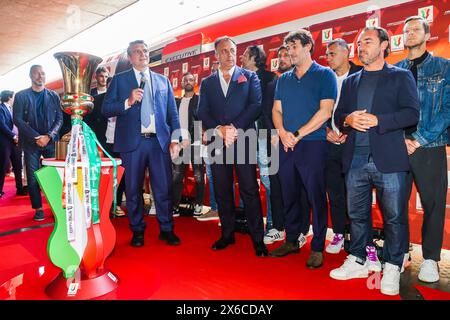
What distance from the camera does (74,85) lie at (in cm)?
195

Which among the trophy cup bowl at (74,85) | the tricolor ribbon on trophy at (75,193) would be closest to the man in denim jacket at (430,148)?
the tricolor ribbon on trophy at (75,193)

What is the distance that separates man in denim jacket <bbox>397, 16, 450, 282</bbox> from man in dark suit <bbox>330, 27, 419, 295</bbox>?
0.96ft

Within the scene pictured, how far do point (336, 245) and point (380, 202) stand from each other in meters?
0.84

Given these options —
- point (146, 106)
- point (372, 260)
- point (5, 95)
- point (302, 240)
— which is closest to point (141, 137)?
point (146, 106)

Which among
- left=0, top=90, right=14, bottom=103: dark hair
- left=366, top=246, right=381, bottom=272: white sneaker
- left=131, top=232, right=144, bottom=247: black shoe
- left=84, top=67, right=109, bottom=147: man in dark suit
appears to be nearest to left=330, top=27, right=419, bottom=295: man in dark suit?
left=366, top=246, right=381, bottom=272: white sneaker

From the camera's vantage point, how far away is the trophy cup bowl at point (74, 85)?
191 centimetres

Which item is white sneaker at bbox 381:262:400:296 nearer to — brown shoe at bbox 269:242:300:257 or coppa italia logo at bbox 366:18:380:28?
brown shoe at bbox 269:242:300:257

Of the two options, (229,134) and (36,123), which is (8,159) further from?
(229,134)

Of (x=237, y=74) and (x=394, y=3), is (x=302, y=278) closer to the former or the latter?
(x=237, y=74)

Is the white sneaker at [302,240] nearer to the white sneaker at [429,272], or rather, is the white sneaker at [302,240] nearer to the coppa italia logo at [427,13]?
the white sneaker at [429,272]

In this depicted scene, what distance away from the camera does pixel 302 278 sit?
2.11 meters

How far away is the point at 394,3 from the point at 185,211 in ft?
10.3

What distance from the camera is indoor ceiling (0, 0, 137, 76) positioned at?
5.57 meters
